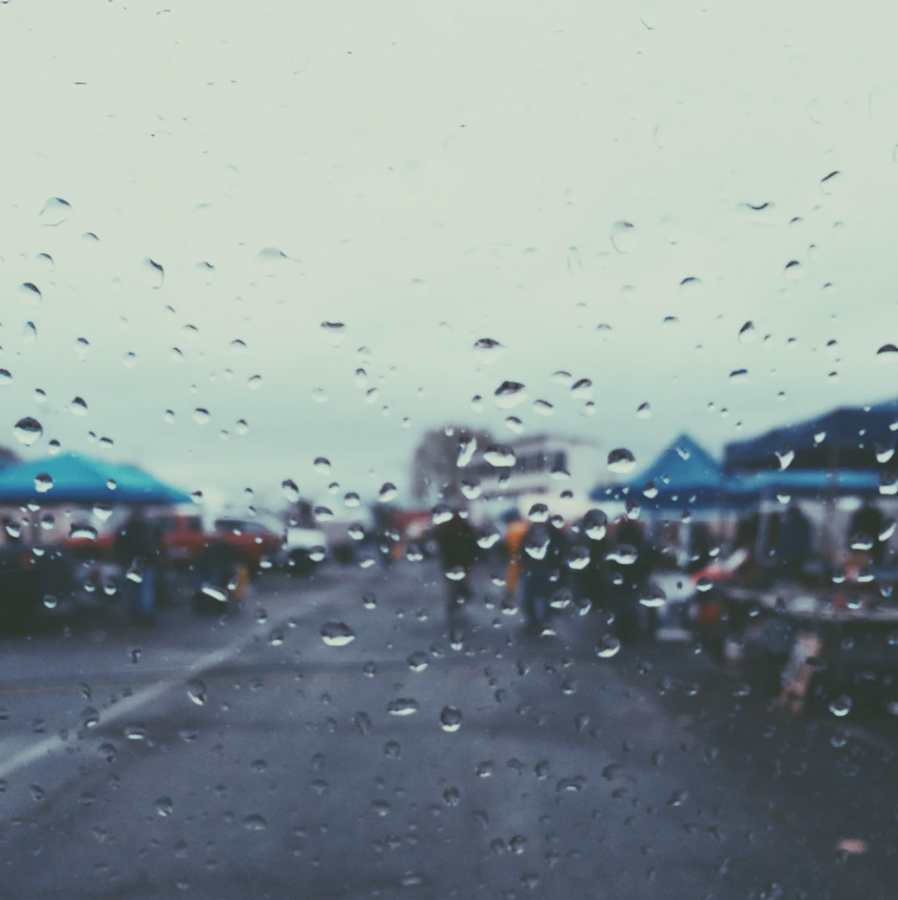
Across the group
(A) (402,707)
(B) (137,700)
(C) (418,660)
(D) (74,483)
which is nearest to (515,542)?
(C) (418,660)

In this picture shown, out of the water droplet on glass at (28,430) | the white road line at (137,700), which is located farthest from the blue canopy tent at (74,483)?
the white road line at (137,700)

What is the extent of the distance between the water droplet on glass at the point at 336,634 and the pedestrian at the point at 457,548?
0.62 ft

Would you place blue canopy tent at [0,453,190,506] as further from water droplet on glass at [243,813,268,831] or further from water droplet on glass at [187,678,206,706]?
water droplet on glass at [243,813,268,831]

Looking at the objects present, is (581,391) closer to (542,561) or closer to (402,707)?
(542,561)

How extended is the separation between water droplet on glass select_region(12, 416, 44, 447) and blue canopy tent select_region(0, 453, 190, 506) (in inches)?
1.3

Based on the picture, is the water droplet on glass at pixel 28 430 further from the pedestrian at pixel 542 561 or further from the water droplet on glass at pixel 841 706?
the water droplet on glass at pixel 841 706

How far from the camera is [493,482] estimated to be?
1.31 metres

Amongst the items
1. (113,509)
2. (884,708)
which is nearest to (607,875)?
(884,708)

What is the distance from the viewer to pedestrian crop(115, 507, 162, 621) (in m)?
1.34

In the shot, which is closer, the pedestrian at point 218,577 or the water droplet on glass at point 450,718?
the pedestrian at point 218,577

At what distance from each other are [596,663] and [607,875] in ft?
2.15

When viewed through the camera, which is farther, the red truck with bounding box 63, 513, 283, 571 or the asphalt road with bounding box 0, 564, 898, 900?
the asphalt road with bounding box 0, 564, 898, 900

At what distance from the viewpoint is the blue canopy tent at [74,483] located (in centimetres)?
130

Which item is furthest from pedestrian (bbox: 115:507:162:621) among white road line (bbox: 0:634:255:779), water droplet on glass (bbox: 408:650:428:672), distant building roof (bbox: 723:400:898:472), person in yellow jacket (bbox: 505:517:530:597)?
distant building roof (bbox: 723:400:898:472)
